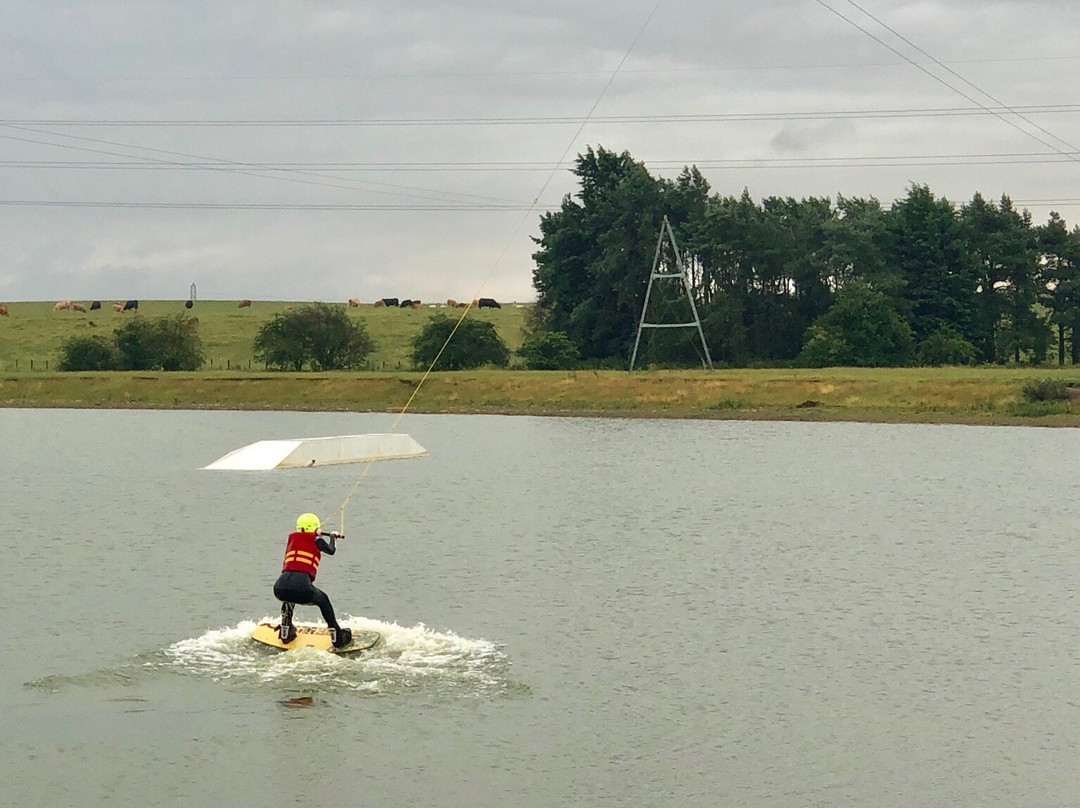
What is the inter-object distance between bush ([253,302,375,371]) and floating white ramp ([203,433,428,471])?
68.8 metres

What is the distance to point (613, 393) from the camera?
115 meters

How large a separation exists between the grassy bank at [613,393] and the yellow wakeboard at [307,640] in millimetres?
73932

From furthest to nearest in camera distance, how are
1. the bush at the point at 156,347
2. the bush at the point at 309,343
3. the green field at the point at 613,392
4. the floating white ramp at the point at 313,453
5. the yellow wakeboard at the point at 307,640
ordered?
the bush at the point at 309,343 → the bush at the point at 156,347 → the green field at the point at 613,392 → the floating white ramp at the point at 313,453 → the yellow wakeboard at the point at 307,640

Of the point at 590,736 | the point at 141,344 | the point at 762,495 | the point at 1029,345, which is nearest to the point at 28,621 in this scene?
the point at 590,736

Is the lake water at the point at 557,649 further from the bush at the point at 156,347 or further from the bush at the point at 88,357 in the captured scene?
the bush at the point at 156,347

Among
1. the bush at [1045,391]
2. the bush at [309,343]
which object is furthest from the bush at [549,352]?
the bush at [1045,391]

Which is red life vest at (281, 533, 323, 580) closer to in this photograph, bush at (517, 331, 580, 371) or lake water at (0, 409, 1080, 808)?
lake water at (0, 409, 1080, 808)

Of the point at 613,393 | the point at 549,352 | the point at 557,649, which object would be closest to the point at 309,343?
the point at 549,352

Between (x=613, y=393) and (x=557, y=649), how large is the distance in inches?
3315

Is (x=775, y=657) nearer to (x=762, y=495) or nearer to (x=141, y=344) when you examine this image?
(x=762, y=495)

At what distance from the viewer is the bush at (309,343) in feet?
492

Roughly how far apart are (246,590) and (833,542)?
19.4 m

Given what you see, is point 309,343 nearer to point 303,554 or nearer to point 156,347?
point 156,347

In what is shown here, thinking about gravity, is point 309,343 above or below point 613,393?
above
